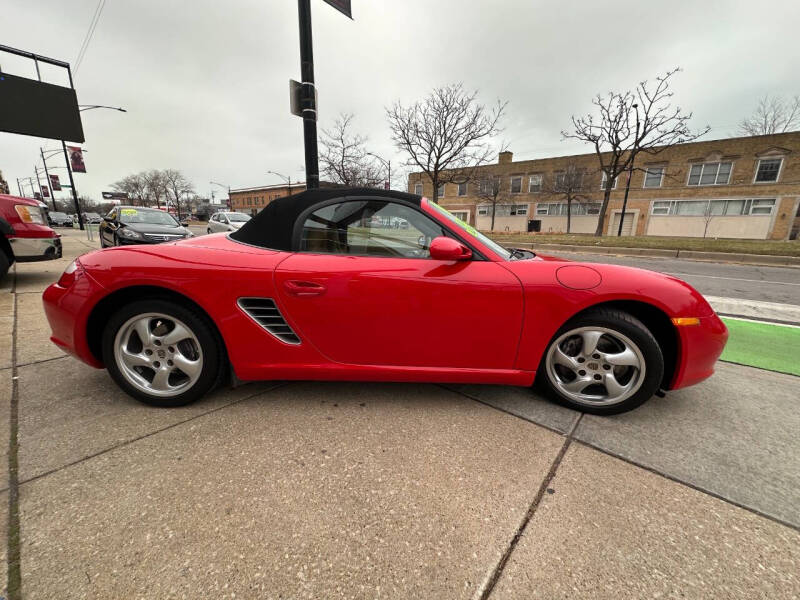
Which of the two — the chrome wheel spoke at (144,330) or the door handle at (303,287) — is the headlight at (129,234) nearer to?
the chrome wheel spoke at (144,330)

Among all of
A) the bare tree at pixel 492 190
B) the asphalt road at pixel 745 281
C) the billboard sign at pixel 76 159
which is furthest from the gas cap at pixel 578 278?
the bare tree at pixel 492 190

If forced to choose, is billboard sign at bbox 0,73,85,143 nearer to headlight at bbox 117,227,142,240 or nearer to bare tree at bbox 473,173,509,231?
headlight at bbox 117,227,142,240

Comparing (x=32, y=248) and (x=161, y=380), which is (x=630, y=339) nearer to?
(x=161, y=380)

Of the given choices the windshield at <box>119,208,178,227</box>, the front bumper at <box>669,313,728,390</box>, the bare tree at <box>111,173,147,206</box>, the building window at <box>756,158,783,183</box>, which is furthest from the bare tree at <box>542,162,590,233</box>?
the bare tree at <box>111,173,147,206</box>

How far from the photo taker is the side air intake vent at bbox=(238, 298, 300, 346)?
6.37ft

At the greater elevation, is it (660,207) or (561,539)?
(660,207)

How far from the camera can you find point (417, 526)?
1.34 m

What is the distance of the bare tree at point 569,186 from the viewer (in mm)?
31312

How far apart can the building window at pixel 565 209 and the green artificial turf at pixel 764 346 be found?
32102 mm

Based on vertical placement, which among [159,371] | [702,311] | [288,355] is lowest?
[159,371]

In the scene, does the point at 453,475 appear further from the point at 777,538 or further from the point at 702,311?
the point at 702,311

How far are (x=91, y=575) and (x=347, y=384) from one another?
1487 mm

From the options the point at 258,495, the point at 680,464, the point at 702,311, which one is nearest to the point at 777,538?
the point at 680,464

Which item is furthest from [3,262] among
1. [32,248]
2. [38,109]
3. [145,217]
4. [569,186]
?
[569,186]
